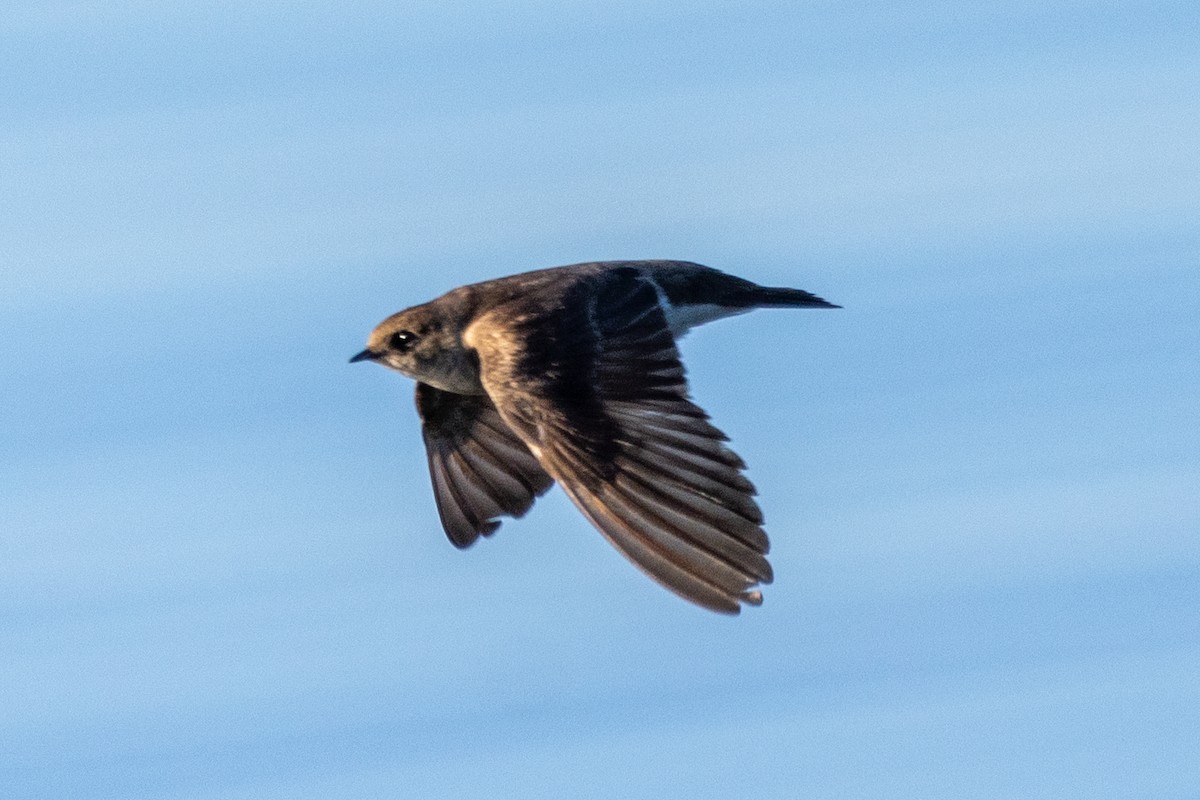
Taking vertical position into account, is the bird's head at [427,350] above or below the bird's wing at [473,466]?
above

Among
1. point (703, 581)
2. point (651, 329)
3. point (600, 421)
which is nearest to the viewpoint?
point (703, 581)

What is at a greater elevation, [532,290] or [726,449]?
[532,290]

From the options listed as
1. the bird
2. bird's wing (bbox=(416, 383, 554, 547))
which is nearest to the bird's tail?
the bird

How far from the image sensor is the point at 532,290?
17391 mm

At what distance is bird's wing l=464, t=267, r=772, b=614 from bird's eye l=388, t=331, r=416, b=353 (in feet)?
2.37

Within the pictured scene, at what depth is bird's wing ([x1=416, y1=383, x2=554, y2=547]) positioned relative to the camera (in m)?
18.0

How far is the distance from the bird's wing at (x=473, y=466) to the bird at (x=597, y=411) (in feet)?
0.04

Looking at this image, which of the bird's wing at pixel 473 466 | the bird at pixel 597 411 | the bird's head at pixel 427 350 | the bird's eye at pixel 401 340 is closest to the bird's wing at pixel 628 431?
the bird at pixel 597 411

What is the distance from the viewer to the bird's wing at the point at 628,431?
13.5m

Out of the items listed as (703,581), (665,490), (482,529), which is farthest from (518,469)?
(703,581)

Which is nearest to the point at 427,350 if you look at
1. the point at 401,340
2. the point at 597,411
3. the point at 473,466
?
the point at 401,340

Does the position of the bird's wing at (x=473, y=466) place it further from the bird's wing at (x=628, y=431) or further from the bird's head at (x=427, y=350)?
the bird's wing at (x=628, y=431)

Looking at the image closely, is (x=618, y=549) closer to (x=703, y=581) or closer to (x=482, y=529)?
(x=703, y=581)

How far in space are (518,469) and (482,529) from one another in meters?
0.57
